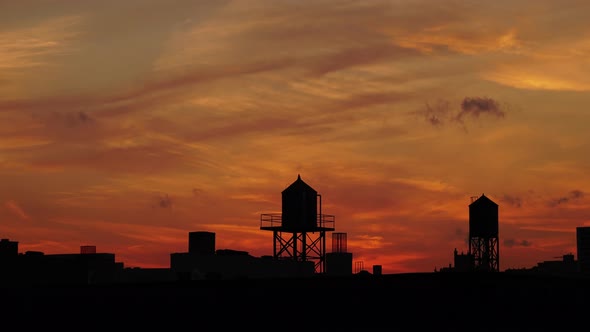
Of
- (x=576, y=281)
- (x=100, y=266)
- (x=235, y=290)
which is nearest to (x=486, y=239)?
(x=100, y=266)

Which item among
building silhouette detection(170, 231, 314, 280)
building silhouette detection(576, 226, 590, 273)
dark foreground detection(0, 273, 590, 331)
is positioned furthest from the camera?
building silhouette detection(576, 226, 590, 273)

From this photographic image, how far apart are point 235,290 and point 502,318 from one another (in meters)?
11.5

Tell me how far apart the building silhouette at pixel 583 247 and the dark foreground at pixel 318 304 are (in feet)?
462

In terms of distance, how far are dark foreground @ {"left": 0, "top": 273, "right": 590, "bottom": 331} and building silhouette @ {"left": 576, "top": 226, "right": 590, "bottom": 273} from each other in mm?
140773

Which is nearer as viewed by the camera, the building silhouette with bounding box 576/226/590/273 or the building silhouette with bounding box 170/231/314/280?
the building silhouette with bounding box 170/231/314/280

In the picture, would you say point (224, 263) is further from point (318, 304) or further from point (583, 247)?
point (583, 247)

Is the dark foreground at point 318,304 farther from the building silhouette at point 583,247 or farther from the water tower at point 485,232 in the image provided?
the building silhouette at point 583,247

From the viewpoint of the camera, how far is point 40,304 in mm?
38750

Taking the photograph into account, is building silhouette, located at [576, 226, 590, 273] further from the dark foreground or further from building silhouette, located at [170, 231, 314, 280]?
the dark foreground

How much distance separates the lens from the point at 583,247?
18588 cm

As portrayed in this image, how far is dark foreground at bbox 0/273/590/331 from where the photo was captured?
39.0m

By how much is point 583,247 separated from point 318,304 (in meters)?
153

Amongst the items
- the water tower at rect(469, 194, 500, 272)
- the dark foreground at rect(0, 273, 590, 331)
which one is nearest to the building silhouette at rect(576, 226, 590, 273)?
the water tower at rect(469, 194, 500, 272)

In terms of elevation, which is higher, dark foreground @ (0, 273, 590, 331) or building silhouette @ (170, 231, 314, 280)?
building silhouette @ (170, 231, 314, 280)
